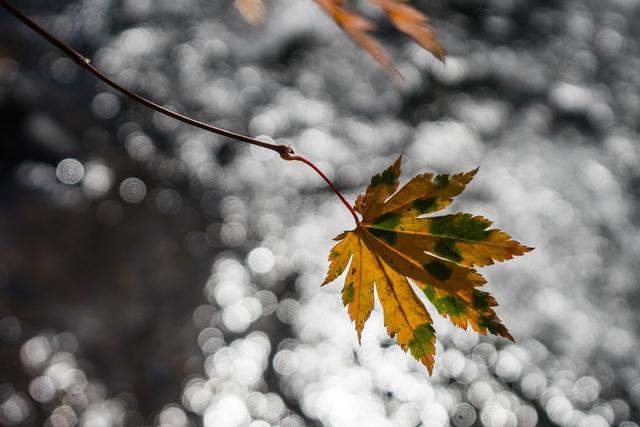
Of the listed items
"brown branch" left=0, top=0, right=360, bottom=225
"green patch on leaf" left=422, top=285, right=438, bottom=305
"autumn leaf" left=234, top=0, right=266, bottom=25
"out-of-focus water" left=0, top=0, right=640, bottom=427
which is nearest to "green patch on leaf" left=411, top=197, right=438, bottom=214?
"green patch on leaf" left=422, top=285, right=438, bottom=305

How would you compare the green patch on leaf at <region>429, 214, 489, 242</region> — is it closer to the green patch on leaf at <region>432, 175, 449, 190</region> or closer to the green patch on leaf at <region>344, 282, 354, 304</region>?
the green patch on leaf at <region>432, 175, 449, 190</region>

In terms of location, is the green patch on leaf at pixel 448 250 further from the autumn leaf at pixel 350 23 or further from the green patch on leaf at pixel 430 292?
the autumn leaf at pixel 350 23

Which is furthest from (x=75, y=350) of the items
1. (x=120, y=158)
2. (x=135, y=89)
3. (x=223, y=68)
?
(x=223, y=68)

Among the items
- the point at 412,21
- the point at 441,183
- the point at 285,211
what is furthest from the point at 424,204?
the point at 285,211

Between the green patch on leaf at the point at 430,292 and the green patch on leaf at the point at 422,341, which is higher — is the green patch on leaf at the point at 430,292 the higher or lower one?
the higher one

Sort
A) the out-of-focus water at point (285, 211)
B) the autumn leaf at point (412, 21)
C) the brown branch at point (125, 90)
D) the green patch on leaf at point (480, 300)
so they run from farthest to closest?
the out-of-focus water at point (285, 211), the autumn leaf at point (412, 21), the green patch on leaf at point (480, 300), the brown branch at point (125, 90)

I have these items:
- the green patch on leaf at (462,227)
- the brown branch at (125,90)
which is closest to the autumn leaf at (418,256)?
the green patch on leaf at (462,227)

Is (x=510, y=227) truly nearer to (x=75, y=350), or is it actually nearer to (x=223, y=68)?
(x=223, y=68)

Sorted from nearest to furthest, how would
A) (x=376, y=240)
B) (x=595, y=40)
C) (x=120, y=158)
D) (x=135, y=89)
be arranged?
(x=376, y=240)
(x=120, y=158)
(x=135, y=89)
(x=595, y=40)

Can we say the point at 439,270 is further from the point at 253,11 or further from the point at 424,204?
the point at 253,11
